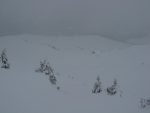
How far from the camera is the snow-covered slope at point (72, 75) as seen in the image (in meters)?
8.77

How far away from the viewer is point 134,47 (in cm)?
2427

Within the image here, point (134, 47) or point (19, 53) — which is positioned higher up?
point (134, 47)

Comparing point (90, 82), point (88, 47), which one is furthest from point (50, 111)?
point (88, 47)

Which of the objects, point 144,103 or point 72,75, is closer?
point 144,103

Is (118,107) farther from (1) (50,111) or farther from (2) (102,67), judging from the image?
(2) (102,67)

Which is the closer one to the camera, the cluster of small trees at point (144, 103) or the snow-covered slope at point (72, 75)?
the snow-covered slope at point (72, 75)

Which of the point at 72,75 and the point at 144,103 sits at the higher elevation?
the point at 72,75

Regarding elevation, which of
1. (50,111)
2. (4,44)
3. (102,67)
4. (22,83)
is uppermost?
(4,44)

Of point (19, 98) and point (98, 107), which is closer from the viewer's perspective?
point (19, 98)

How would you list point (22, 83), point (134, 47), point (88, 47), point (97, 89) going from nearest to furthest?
point (22, 83) < point (97, 89) < point (134, 47) < point (88, 47)

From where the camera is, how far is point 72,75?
54.7 feet

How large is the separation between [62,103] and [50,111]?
106 cm

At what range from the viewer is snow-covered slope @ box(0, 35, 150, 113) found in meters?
8.77

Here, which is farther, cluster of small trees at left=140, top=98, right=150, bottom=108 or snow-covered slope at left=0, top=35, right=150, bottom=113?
cluster of small trees at left=140, top=98, right=150, bottom=108
